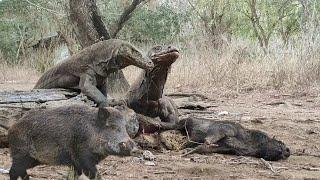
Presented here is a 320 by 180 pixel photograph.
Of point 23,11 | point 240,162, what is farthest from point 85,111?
point 23,11

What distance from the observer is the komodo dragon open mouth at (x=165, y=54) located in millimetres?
7391

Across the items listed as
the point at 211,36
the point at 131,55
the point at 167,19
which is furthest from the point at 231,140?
the point at 167,19

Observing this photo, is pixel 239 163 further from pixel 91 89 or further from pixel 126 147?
pixel 126 147

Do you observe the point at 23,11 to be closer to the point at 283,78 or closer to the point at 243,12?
the point at 243,12

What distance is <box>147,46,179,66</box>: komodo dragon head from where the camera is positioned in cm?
739

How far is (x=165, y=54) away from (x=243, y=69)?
23.9 ft

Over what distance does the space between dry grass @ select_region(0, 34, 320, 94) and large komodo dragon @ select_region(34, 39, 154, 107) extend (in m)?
5.52

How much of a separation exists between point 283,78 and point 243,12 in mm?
8866

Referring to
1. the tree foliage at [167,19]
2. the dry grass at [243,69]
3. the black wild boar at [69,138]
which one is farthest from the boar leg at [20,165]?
the tree foliage at [167,19]

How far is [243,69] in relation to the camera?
14.5 meters

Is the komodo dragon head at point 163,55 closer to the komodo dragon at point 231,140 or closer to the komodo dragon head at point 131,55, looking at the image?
the komodo dragon head at point 131,55

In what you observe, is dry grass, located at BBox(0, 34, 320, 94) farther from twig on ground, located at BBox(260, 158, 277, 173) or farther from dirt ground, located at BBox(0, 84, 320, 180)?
twig on ground, located at BBox(260, 158, 277, 173)

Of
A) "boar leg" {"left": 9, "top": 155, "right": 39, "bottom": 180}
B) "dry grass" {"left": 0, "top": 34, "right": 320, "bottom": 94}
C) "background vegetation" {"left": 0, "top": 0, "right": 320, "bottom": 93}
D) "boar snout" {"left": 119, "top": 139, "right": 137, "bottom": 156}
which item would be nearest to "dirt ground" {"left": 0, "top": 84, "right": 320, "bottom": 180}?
"boar leg" {"left": 9, "top": 155, "right": 39, "bottom": 180}

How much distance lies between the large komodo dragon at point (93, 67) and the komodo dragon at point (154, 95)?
0.32m
